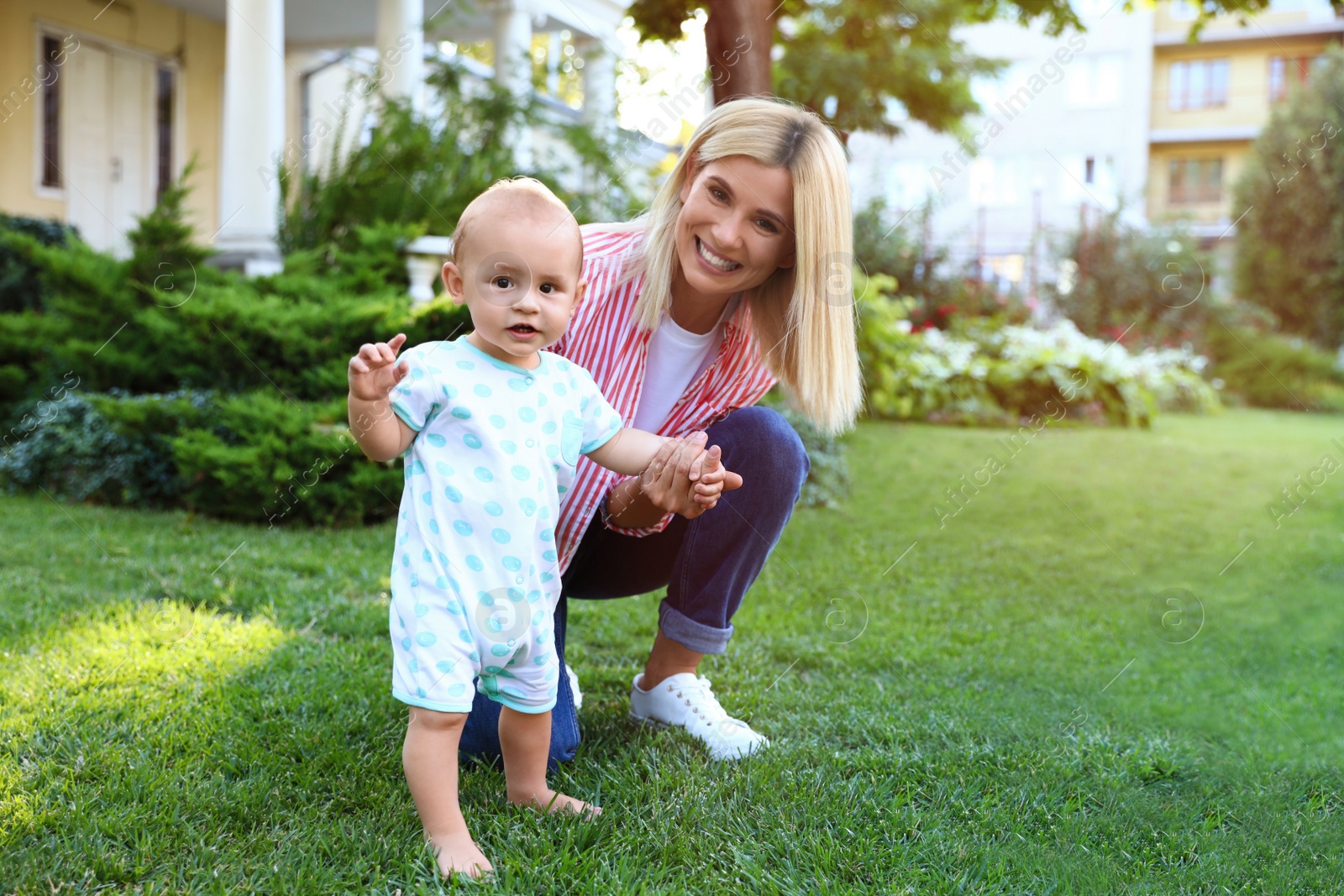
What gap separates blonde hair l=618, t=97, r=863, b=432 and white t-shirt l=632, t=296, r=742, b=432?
7 centimetres

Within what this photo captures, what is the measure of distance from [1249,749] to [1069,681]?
0.53 metres

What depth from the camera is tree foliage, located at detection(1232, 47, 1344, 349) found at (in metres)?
16.6

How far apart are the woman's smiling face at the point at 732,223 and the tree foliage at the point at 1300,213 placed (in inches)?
686

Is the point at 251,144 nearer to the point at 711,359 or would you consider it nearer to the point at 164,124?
the point at 164,124

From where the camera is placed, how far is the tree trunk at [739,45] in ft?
14.7

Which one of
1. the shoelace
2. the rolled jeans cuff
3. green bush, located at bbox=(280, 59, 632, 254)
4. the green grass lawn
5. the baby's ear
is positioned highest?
green bush, located at bbox=(280, 59, 632, 254)

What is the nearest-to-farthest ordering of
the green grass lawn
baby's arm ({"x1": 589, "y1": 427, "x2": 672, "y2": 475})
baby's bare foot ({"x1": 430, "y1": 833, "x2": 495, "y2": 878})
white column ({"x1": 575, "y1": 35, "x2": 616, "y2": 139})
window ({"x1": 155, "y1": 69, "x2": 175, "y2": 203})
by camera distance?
baby's bare foot ({"x1": 430, "y1": 833, "x2": 495, "y2": 878})
the green grass lawn
baby's arm ({"x1": 589, "y1": 427, "x2": 672, "y2": 475})
white column ({"x1": 575, "y1": 35, "x2": 616, "y2": 139})
window ({"x1": 155, "y1": 69, "x2": 175, "y2": 203})

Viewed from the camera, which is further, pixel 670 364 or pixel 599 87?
pixel 599 87

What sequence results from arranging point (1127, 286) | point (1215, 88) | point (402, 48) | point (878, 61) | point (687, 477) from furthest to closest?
1. point (1215, 88)
2. point (1127, 286)
3. point (878, 61)
4. point (402, 48)
5. point (687, 477)

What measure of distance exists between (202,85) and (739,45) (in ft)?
24.9

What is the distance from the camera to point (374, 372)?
4.84ft

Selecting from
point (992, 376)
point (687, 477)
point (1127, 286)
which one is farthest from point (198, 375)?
point (1127, 286)

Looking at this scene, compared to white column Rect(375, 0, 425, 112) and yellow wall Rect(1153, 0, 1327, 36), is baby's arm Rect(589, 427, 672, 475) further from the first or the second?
yellow wall Rect(1153, 0, 1327, 36)

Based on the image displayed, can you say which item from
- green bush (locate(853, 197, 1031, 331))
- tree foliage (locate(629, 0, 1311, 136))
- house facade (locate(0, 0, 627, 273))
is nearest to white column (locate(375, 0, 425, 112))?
house facade (locate(0, 0, 627, 273))
